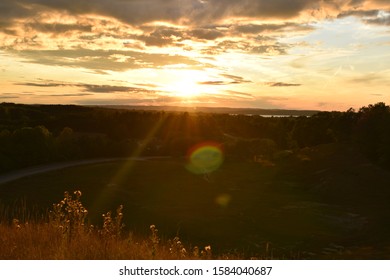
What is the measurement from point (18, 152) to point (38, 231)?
185ft

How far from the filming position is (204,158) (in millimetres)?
71875

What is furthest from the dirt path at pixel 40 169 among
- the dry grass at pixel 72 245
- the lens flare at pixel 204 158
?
the dry grass at pixel 72 245

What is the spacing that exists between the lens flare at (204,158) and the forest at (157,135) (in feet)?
5.29

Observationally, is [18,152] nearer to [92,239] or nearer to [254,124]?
[92,239]

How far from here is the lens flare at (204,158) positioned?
65625 mm

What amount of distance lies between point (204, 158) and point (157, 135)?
2855cm

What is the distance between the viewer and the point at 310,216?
42.2 metres

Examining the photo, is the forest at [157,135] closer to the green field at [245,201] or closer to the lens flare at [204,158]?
the lens flare at [204,158]

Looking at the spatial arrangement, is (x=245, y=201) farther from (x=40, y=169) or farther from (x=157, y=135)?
(x=157, y=135)

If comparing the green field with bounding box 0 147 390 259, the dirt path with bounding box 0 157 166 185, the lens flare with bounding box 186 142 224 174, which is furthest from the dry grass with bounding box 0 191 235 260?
the lens flare with bounding box 186 142 224 174

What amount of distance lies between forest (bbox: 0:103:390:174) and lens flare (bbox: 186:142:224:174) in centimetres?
161

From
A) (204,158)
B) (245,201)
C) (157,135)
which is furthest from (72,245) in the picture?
(157,135)

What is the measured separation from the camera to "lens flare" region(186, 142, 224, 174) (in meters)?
65.6

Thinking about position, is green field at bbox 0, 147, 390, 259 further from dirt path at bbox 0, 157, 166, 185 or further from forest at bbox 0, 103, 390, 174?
forest at bbox 0, 103, 390, 174
